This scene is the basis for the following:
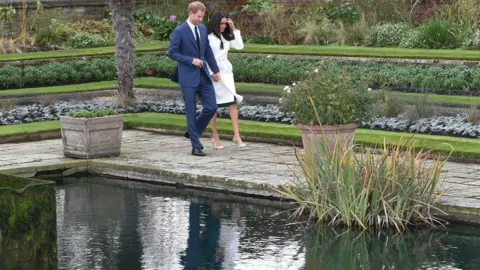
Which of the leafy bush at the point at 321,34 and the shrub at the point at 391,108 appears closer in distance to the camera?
the shrub at the point at 391,108

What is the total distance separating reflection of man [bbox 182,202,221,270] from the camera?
9180 millimetres

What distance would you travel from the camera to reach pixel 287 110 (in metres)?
12.5

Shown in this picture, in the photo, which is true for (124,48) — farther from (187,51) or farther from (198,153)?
(198,153)

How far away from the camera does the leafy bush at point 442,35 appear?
20.8m

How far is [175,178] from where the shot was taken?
41.5 ft

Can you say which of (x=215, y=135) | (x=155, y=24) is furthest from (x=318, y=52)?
(x=155, y=24)

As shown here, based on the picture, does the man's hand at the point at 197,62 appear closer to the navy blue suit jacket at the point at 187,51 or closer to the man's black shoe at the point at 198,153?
the navy blue suit jacket at the point at 187,51

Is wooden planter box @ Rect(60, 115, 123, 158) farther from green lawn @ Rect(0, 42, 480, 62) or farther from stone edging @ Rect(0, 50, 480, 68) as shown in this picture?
green lawn @ Rect(0, 42, 480, 62)

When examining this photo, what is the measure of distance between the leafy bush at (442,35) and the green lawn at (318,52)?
2.72ft

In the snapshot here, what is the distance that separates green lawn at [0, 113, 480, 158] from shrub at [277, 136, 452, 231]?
8.34 feet

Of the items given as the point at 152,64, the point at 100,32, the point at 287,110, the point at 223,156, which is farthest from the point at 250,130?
the point at 100,32

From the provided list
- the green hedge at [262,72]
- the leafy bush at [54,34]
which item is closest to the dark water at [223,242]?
the green hedge at [262,72]

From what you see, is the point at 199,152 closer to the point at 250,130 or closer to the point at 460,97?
the point at 250,130

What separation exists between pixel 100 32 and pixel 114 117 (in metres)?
14.0
